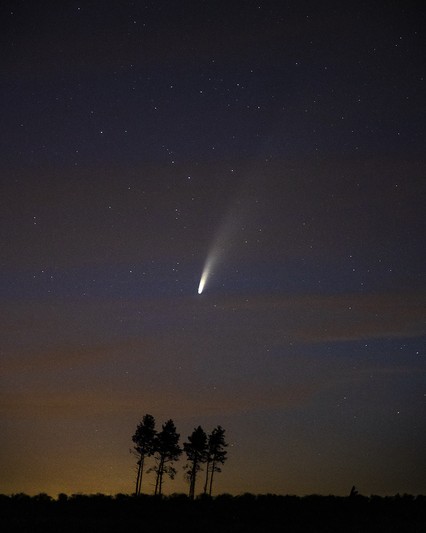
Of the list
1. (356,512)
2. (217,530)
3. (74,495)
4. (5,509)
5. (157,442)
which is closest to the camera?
(217,530)

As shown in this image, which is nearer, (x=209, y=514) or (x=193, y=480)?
(x=209, y=514)

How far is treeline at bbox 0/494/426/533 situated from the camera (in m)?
35.8

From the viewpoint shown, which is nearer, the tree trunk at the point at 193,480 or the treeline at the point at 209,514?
the treeline at the point at 209,514

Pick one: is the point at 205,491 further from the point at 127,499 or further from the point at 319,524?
the point at 319,524

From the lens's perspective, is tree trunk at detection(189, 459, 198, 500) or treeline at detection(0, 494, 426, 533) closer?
treeline at detection(0, 494, 426, 533)

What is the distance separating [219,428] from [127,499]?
15678 mm

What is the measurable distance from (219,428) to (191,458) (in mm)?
3677

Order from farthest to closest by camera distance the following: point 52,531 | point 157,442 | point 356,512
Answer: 1. point 157,442
2. point 356,512
3. point 52,531

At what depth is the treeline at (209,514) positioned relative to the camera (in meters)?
35.8

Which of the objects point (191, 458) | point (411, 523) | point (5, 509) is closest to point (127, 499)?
point (5, 509)

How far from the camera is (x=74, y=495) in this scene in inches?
2023

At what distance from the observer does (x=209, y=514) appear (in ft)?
138

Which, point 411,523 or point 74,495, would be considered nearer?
point 411,523

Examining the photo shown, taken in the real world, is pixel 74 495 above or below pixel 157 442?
below
